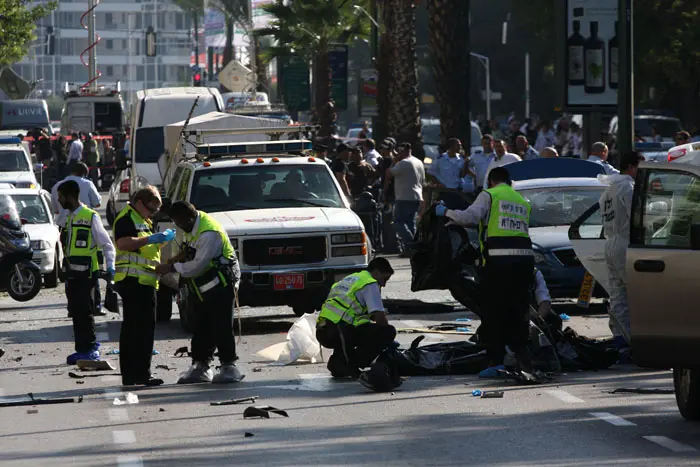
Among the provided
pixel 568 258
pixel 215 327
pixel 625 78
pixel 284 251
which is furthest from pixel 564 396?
pixel 625 78

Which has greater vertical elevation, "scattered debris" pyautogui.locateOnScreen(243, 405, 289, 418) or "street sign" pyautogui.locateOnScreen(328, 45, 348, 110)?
"street sign" pyautogui.locateOnScreen(328, 45, 348, 110)

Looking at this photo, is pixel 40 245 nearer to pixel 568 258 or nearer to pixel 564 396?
pixel 568 258

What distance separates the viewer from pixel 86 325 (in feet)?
47.2

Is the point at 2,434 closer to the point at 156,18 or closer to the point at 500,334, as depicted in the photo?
the point at 500,334

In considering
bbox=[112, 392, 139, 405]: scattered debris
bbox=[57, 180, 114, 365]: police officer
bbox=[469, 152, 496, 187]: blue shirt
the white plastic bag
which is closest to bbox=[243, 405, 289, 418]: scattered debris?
bbox=[112, 392, 139, 405]: scattered debris

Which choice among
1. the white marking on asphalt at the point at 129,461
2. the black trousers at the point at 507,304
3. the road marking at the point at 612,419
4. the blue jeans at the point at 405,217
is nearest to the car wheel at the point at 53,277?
the blue jeans at the point at 405,217

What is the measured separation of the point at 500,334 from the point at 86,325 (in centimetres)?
397

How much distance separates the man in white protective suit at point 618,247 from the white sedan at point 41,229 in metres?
11.1

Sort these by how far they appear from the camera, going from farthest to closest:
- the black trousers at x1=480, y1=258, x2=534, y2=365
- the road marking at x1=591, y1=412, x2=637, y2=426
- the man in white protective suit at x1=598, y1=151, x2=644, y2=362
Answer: the man in white protective suit at x1=598, y1=151, x2=644, y2=362
the black trousers at x1=480, y1=258, x2=534, y2=365
the road marking at x1=591, y1=412, x2=637, y2=426

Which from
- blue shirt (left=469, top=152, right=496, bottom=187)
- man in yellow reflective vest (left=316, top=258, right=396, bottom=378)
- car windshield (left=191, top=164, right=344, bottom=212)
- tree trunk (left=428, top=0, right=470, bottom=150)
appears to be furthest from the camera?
tree trunk (left=428, top=0, right=470, bottom=150)

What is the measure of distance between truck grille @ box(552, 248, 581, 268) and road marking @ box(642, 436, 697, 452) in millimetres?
7580

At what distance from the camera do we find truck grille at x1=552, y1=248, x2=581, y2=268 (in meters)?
17.1

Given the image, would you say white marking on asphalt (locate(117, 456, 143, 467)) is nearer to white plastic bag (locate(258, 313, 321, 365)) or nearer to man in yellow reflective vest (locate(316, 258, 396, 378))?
man in yellow reflective vest (locate(316, 258, 396, 378))

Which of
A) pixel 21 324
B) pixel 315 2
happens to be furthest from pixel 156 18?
pixel 21 324
